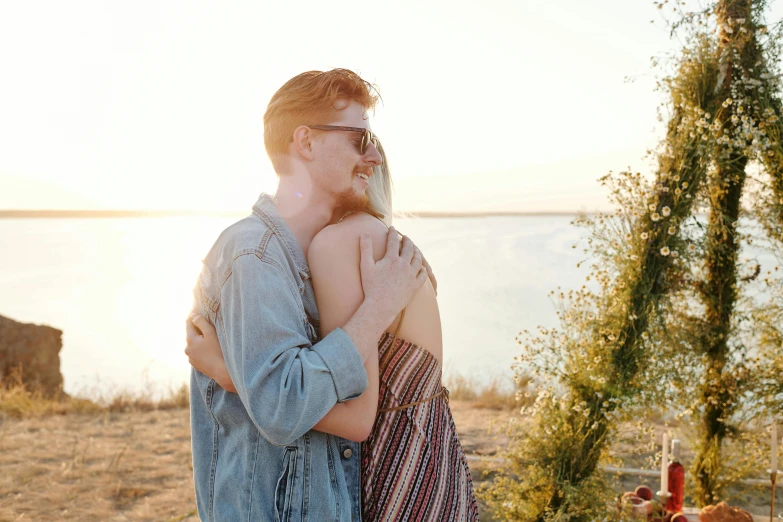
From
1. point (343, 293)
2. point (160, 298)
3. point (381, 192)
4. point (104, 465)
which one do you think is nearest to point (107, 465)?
point (104, 465)

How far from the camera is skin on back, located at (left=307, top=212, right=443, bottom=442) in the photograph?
1559 mm

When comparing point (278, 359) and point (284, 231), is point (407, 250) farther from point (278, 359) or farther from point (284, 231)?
point (278, 359)

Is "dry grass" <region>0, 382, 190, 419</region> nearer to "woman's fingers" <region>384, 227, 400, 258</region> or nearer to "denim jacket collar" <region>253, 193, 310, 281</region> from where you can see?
"denim jacket collar" <region>253, 193, 310, 281</region>

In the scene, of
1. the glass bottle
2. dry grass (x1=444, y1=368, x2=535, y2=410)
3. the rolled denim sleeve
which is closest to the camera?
the rolled denim sleeve

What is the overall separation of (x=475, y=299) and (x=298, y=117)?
1906cm

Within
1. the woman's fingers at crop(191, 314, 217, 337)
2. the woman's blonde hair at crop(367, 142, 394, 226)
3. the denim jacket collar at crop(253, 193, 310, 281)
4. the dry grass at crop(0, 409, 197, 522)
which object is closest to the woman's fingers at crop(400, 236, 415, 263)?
the woman's blonde hair at crop(367, 142, 394, 226)

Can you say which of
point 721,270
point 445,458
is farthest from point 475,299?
point 445,458

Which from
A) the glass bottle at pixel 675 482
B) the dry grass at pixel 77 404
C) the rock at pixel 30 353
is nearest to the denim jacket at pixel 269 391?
the glass bottle at pixel 675 482

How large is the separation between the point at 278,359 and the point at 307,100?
28.3 inches

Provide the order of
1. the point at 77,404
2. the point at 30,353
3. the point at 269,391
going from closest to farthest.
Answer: the point at 269,391, the point at 77,404, the point at 30,353

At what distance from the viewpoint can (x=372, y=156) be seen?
1.84m

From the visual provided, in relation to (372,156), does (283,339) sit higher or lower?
Result: lower

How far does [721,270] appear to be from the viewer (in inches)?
149

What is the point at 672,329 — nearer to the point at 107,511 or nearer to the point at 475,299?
the point at 107,511
